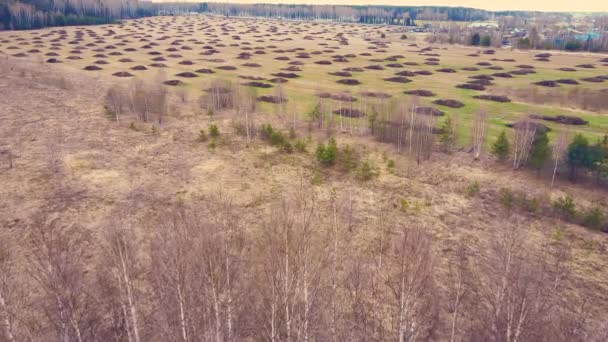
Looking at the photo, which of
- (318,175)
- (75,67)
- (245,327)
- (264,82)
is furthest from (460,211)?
(75,67)

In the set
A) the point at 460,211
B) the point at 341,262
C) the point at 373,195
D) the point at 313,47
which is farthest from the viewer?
the point at 313,47

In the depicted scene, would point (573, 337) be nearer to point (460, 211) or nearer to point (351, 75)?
point (460, 211)

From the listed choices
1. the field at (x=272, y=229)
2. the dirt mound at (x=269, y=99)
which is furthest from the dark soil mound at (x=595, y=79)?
the dirt mound at (x=269, y=99)

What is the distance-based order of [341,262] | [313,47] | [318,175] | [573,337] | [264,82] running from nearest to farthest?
1. [573,337]
2. [341,262]
3. [318,175]
4. [264,82]
5. [313,47]

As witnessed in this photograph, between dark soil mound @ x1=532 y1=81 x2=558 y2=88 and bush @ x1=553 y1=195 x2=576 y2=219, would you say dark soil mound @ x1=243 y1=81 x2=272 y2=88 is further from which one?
dark soil mound @ x1=532 y1=81 x2=558 y2=88

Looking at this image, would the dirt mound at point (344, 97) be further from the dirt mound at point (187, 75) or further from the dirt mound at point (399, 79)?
the dirt mound at point (187, 75)

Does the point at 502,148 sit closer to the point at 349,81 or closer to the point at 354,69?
the point at 349,81

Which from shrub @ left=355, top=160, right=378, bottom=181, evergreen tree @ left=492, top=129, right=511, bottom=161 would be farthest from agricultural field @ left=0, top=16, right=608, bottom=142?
shrub @ left=355, top=160, right=378, bottom=181
